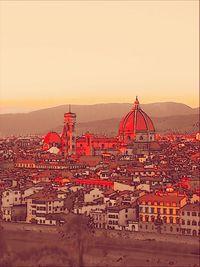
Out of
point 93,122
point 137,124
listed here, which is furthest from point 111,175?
point 137,124

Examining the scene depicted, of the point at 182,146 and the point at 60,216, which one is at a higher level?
the point at 182,146

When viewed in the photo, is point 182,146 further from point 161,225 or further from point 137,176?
point 161,225

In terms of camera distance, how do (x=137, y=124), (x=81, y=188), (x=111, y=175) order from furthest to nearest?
1. (x=137, y=124)
2. (x=111, y=175)
3. (x=81, y=188)

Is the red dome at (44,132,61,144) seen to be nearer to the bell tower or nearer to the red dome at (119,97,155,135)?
the bell tower

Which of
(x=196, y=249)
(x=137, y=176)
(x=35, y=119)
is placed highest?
(x=35, y=119)

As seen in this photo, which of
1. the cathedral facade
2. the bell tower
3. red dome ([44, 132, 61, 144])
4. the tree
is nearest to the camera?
the tree

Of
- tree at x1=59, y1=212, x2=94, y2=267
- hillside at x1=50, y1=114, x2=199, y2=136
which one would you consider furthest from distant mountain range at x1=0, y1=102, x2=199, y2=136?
tree at x1=59, y1=212, x2=94, y2=267

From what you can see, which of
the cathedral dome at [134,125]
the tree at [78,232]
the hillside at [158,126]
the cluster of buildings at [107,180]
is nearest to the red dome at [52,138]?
the cluster of buildings at [107,180]

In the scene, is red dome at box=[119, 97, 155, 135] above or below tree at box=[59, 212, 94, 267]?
above

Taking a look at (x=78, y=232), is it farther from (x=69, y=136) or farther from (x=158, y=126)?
(x=158, y=126)
